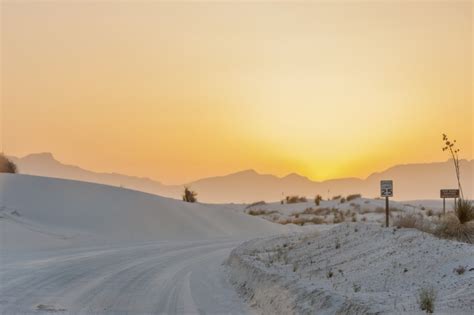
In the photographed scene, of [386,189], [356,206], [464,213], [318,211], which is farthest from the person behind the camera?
[318,211]

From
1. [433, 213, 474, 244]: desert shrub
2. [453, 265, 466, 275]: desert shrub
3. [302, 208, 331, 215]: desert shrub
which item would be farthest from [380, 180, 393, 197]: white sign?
[302, 208, 331, 215]: desert shrub

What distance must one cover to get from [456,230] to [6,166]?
4190 cm

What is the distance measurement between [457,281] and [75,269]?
1204cm

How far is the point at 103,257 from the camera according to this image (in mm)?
24438

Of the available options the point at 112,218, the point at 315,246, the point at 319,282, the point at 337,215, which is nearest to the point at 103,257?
the point at 315,246

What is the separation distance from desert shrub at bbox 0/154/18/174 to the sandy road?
2880 cm

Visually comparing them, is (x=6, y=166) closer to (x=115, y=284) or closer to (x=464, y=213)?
(x=115, y=284)

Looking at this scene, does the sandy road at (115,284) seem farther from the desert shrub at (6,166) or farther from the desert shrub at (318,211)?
the desert shrub at (318,211)

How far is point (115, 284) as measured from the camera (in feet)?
55.8

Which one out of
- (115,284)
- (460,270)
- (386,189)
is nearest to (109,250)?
(115,284)

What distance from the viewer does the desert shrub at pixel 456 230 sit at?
18328 mm

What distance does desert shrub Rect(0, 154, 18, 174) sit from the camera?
172ft

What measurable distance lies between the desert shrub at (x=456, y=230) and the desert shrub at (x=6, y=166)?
40793 millimetres

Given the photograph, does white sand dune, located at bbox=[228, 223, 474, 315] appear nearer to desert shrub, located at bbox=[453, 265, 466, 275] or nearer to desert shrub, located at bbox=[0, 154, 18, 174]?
desert shrub, located at bbox=[453, 265, 466, 275]
